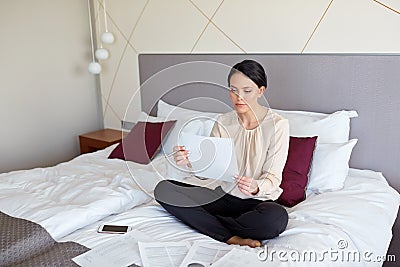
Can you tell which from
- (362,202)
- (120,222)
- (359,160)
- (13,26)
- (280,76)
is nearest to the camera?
(120,222)

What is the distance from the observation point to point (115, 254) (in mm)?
1495

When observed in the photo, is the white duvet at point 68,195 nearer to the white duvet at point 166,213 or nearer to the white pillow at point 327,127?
A: the white duvet at point 166,213

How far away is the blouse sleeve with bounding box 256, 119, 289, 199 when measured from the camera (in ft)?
5.61

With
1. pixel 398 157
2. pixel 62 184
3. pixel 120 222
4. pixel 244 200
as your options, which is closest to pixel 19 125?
pixel 62 184

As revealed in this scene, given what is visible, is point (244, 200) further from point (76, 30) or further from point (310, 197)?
point (76, 30)

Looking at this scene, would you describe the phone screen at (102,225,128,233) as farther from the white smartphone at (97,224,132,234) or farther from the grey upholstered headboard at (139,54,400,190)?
the grey upholstered headboard at (139,54,400,190)

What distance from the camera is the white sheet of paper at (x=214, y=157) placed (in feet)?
5.62

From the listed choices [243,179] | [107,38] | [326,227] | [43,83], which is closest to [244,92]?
[243,179]

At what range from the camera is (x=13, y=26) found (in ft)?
10.2

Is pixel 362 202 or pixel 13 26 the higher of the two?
pixel 13 26

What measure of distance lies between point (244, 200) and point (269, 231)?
235 millimetres

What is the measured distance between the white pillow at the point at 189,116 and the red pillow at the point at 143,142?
3.6 inches

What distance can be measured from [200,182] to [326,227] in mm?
560

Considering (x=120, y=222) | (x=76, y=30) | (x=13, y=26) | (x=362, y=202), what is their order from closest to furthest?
(x=120, y=222), (x=362, y=202), (x=13, y=26), (x=76, y=30)
